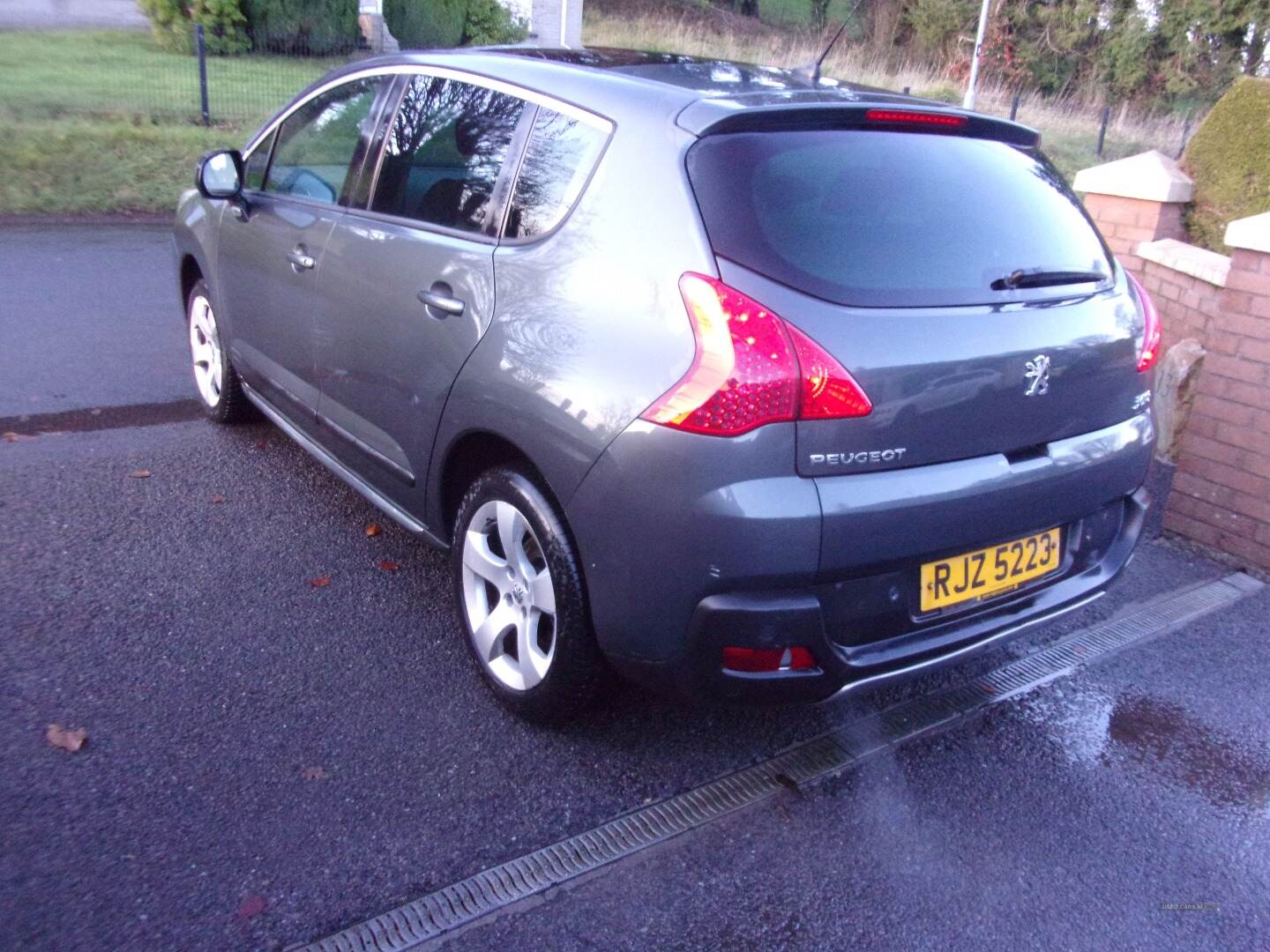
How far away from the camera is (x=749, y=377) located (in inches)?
93.0

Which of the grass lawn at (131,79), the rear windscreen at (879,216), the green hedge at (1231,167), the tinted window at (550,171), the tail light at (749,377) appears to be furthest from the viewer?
the grass lawn at (131,79)

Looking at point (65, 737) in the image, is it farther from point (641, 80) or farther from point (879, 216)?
point (879, 216)

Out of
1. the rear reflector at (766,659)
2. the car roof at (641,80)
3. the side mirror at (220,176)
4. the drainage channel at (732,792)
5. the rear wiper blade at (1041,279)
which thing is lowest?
the drainage channel at (732,792)

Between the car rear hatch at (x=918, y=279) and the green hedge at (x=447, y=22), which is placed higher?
the green hedge at (x=447, y=22)

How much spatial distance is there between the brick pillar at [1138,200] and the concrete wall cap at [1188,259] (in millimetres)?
110

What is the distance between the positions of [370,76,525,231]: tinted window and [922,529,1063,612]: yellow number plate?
1599 mm

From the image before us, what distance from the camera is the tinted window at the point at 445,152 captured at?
3.19 metres

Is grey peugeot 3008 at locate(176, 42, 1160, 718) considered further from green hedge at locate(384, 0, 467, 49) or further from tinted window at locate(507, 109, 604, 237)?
green hedge at locate(384, 0, 467, 49)

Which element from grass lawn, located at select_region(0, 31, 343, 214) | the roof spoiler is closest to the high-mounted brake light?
the roof spoiler

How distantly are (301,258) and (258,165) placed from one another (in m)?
0.91

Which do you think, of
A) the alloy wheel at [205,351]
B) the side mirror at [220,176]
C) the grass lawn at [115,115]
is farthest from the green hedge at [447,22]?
the side mirror at [220,176]

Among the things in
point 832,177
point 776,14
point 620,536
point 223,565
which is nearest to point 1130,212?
point 832,177

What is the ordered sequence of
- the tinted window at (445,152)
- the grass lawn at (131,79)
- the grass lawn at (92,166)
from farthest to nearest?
1. the grass lawn at (131,79)
2. the grass lawn at (92,166)
3. the tinted window at (445,152)

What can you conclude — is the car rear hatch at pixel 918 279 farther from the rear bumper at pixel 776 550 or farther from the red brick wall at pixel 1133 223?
the red brick wall at pixel 1133 223
